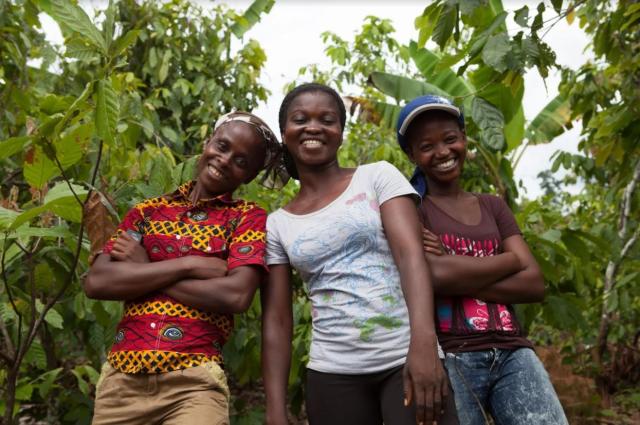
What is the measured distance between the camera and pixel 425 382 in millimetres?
1628

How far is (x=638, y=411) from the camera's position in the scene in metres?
5.34

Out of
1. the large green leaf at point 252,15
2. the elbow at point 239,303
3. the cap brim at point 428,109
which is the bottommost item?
the elbow at point 239,303

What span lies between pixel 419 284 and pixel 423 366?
0.22 metres

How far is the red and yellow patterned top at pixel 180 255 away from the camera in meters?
1.82

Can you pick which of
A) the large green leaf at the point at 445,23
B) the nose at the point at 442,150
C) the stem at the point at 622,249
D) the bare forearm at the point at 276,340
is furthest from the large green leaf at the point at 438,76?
the bare forearm at the point at 276,340

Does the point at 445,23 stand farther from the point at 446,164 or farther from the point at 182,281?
the point at 182,281

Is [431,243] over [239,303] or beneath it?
over

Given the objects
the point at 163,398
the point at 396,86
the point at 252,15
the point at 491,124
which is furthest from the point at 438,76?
the point at 163,398

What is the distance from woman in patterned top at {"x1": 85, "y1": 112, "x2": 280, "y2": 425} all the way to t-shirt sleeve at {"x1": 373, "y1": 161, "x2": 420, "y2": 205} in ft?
1.20

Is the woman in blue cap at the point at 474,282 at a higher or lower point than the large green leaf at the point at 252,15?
lower

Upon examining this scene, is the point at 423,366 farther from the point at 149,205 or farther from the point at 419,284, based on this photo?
the point at 149,205

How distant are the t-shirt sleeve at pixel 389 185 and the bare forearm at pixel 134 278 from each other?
58 cm

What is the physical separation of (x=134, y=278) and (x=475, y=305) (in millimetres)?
963

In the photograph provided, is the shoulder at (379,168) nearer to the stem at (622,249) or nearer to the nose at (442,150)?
the nose at (442,150)
